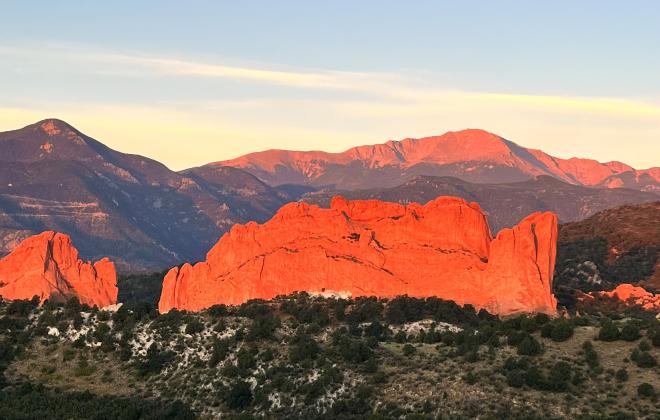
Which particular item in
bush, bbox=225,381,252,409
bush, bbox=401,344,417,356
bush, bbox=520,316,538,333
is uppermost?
bush, bbox=520,316,538,333

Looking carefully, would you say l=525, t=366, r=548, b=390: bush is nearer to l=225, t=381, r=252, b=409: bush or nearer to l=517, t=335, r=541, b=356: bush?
l=517, t=335, r=541, b=356: bush

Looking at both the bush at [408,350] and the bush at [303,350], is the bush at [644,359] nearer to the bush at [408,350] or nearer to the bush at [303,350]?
the bush at [408,350]

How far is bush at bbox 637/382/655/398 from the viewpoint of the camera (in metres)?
87.3

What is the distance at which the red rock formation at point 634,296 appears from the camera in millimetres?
149375

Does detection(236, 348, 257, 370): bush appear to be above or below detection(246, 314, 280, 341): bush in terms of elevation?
below

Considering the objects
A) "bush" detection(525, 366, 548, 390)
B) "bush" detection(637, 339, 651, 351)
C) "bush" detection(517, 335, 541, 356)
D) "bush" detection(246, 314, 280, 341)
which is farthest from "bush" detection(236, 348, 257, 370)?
"bush" detection(637, 339, 651, 351)

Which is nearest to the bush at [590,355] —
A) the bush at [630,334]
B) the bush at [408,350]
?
the bush at [630,334]

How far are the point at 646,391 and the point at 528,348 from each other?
1310 cm

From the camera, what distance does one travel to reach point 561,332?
101062 millimetres

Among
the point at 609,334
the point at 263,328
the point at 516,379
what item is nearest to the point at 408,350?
the point at 516,379

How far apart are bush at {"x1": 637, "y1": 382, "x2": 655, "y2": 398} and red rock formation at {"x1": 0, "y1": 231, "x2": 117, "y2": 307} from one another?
83379mm

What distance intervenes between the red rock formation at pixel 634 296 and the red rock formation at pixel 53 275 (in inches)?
2822

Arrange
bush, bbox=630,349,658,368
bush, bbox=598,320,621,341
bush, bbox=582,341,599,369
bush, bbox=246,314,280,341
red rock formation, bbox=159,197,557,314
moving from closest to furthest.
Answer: bush, bbox=630,349,658,368 → bush, bbox=582,341,599,369 → bush, bbox=598,320,621,341 → bush, bbox=246,314,280,341 → red rock formation, bbox=159,197,557,314

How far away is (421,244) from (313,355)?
99.2 ft
